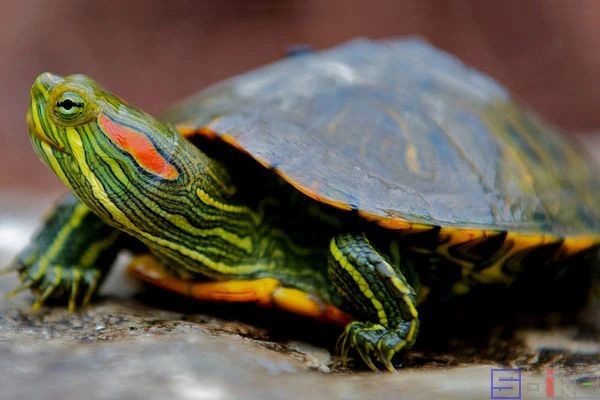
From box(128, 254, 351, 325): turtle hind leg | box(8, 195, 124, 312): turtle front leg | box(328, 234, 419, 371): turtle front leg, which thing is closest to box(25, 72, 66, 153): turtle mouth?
box(8, 195, 124, 312): turtle front leg

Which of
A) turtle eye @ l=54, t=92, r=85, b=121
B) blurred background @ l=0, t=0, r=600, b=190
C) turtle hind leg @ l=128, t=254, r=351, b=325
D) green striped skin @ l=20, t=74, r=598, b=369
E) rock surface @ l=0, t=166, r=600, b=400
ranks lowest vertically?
rock surface @ l=0, t=166, r=600, b=400

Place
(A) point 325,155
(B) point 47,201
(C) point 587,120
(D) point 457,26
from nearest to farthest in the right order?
(A) point 325,155 < (B) point 47,201 < (C) point 587,120 < (D) point 457,26

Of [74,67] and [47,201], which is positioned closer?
[47,201]

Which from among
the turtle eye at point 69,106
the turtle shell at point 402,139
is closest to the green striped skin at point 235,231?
the turtle eye at point 69,106

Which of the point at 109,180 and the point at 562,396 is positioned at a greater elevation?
the point at 109,180

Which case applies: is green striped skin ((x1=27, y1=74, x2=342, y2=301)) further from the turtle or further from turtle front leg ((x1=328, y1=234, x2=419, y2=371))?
turtle front leg ((x1=328, y1=234, x2=419, y2=371))

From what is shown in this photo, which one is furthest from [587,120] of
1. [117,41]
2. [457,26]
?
[117,41]

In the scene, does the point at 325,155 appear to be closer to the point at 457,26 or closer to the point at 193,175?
the point at 193,175
